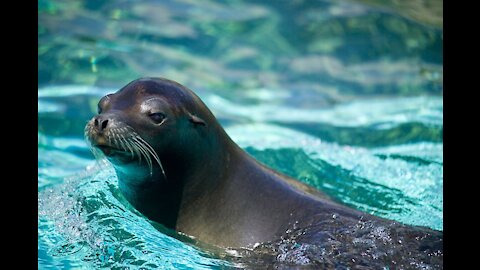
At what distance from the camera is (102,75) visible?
360 inches

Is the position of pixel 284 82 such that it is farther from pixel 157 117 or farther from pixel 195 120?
pixel 157 117

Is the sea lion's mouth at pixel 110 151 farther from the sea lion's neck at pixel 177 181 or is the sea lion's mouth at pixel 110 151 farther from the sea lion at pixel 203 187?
the sea lion's neck at pixel 177 181

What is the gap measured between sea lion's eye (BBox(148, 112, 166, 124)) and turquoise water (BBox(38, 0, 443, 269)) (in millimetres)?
1096

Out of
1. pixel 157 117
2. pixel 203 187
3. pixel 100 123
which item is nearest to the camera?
pixel 100 123

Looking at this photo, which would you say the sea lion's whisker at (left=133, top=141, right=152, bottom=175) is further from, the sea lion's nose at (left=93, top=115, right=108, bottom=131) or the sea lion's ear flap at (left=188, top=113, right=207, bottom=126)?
the sea lion's ear flap at (left=188, top=113, right=207, bottom=126)

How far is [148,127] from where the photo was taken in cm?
395

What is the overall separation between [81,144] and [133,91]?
373 cm

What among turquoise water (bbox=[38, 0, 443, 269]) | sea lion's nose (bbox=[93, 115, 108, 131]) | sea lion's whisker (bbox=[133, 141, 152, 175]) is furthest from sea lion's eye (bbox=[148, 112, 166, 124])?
turquoise water (bbox=[38, 0, 443, 269])

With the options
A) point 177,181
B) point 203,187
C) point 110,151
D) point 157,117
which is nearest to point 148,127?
point 157,117

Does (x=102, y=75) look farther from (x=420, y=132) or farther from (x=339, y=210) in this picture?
(x=339, y=210)

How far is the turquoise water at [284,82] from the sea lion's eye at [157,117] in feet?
3.60

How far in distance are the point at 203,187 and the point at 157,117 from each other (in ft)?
1.94

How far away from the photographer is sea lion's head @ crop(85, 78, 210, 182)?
12.3 feet
